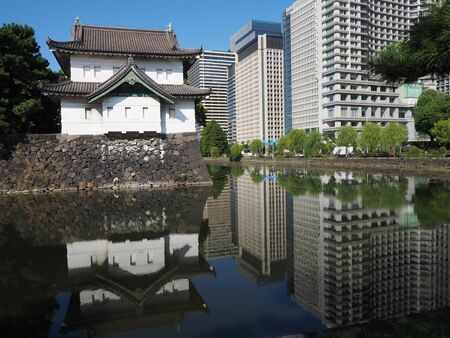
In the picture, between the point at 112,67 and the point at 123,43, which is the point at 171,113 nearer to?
the point at 112,67

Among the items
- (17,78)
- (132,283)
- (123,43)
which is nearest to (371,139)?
(123,43)

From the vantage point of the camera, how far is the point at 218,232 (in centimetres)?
1288

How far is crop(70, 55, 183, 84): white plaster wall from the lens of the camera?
91.4ft

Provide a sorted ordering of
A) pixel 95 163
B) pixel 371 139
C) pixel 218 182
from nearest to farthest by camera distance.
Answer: pixel 95 163, pixel 218 182, pixel 371 139

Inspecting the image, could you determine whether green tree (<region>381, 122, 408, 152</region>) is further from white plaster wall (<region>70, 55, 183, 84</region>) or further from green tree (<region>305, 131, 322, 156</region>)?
white plaster wall (<region>70, 55, 183, 84</region>)

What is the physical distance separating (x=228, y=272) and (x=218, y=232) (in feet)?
13.8

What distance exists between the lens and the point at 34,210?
1702cm

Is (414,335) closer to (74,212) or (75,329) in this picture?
(75,329)

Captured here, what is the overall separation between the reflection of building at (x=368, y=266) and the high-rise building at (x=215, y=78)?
157 meters

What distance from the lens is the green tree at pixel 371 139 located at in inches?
2110

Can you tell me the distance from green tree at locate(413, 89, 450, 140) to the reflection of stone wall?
54.5 meters

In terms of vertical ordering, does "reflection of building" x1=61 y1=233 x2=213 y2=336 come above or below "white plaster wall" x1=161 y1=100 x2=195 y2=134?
below

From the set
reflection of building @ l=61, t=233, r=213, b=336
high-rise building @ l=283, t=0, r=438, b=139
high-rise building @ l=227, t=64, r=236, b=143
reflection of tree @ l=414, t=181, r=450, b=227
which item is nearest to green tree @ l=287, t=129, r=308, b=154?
high-rise building @ l=283, t=0, r=438, b=139

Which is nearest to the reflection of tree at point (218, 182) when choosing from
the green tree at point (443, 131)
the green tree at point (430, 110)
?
the green tree at point (443, 131)
